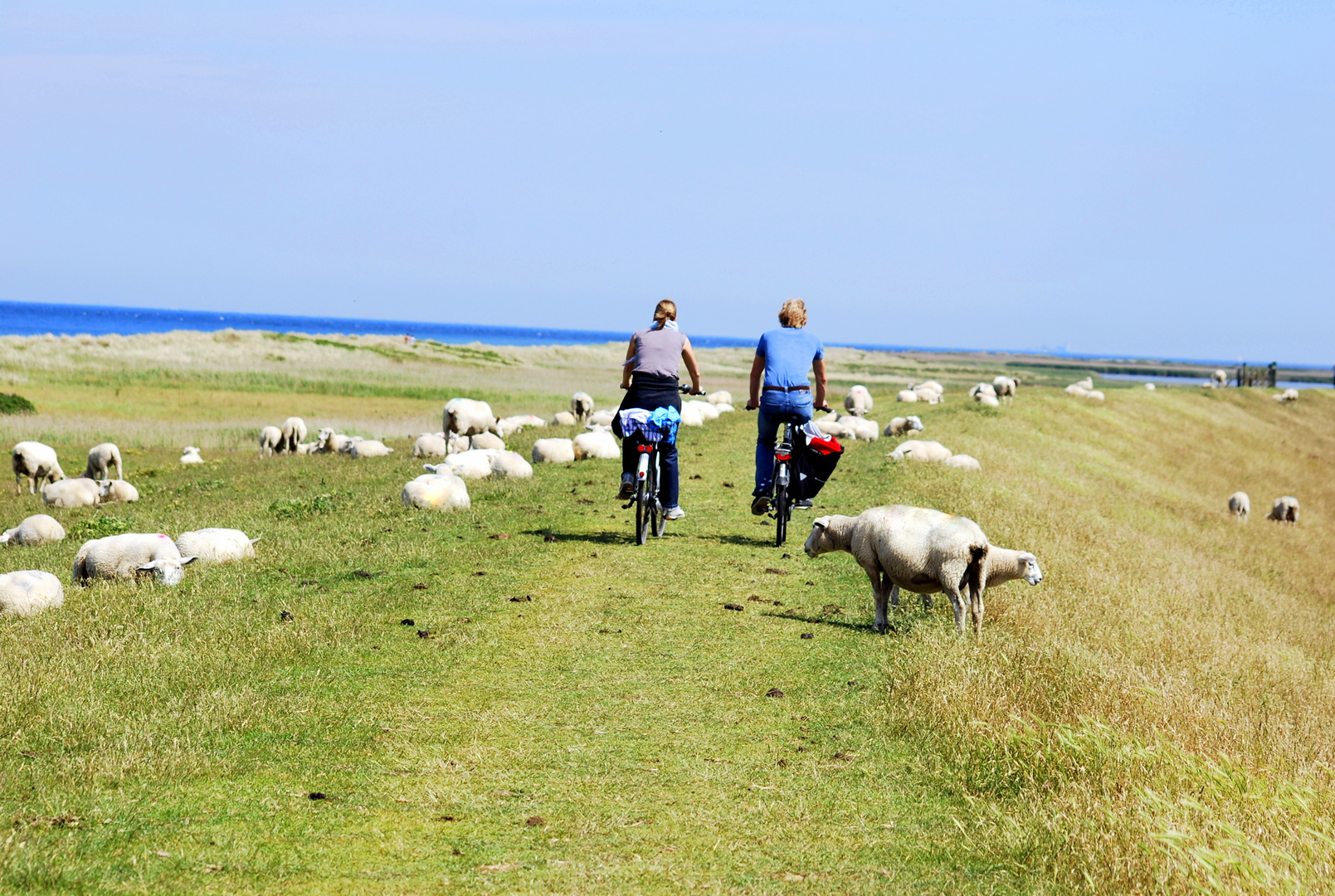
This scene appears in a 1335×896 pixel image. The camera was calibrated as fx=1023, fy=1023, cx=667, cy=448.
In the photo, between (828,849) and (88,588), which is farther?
(88,588)

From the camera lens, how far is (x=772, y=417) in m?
14.1

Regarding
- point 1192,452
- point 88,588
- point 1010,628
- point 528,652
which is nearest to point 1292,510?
point 1192,452

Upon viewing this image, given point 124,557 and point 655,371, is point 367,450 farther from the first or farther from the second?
point 655,371

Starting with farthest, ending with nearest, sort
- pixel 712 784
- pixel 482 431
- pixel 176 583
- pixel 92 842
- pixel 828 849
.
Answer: pixel 482 431, pixel 176 583, pixel 712 784, pixel 828 849, pixel 92 842

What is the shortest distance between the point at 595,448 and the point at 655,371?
36.4 ft

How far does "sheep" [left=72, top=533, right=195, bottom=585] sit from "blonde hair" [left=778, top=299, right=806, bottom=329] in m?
8.20

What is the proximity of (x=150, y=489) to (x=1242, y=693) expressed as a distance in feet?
73.1

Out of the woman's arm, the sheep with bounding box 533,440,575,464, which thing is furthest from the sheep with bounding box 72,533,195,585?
the sheep with bounding box 533,440,575,464

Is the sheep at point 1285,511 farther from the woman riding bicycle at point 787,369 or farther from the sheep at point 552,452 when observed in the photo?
the woman riding bicycle at point 787,369

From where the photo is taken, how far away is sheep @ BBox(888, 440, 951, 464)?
24.4 meters

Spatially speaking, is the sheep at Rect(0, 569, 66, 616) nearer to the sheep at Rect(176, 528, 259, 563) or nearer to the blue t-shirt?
the sheep at Rect(176, 528, 259, 563)

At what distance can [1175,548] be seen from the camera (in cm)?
2322

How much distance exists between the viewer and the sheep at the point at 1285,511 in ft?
111

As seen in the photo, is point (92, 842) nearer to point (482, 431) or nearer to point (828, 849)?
point (828, 849)
